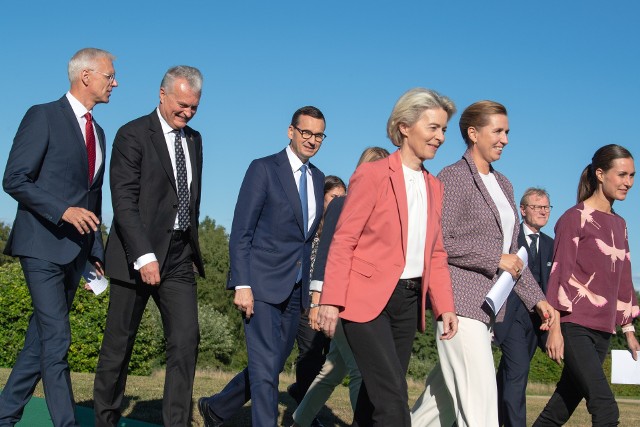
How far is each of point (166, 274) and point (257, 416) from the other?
117 centimetres

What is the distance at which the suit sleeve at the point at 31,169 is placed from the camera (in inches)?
224

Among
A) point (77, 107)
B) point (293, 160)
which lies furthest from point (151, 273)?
point (293, 160)

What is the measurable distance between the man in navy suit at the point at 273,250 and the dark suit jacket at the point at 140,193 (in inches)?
22.0

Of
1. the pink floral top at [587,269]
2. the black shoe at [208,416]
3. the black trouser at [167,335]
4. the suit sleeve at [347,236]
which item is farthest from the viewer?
the black shoe at [208,416]

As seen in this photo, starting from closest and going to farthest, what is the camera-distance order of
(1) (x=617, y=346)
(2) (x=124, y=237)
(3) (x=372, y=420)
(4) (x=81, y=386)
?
(3) (x=372, y=420), (2) (x=124, y=237), (4) (x=81, y=386), (1) (x=617, y=346)

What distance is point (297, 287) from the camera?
6.57 meters

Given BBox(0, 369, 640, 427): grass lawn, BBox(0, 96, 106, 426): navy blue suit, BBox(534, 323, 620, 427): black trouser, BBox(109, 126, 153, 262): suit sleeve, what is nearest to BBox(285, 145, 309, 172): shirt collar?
BBox(109, 126, 153, 262): suit sleeve

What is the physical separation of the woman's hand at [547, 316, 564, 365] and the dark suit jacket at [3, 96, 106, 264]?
3.27 meters

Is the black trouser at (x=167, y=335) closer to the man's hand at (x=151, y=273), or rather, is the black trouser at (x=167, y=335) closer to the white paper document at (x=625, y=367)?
the man's hand at (x=151, y=273)

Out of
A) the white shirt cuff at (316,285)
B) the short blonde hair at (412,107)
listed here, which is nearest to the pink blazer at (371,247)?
the short blonde hair at (412,107)

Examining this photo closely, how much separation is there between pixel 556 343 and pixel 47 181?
3610mm

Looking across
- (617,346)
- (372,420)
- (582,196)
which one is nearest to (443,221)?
(372,420)

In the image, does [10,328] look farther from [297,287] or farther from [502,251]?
[502,251]

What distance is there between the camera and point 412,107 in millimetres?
5156
